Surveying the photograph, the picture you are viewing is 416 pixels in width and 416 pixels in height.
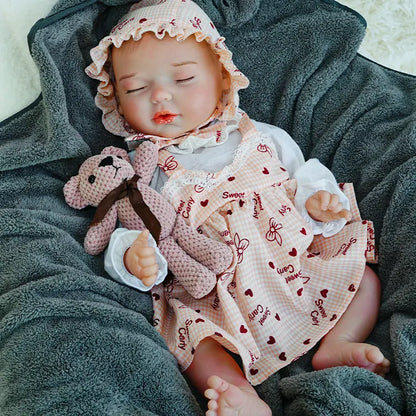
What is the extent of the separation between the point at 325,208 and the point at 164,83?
447 millimetres

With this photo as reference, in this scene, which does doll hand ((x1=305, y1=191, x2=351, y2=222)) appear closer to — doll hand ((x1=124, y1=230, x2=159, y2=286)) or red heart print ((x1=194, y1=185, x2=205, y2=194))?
red heart print ((x1=194, y1=185, x2=205, y2=194))

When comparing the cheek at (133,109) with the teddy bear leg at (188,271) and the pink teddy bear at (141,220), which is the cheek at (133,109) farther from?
the teddy bear leg at (188,271)

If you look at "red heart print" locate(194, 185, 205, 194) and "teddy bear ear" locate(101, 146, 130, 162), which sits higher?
"teddy bear ear" locate(101, 146, 130, 162)

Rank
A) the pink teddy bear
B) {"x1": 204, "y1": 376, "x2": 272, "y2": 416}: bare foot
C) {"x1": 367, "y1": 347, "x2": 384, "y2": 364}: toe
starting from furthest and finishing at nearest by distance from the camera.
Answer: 1. the pink teddy bear
2. {"x1": 367, "y1": 347, "x2": 384, "y2": 364}: toe
3. {"x1": 204, "y1": 376, "x2": 272, "y2": 416}: bare foot

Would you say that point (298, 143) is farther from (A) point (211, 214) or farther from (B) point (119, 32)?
(B) point (119, 32)

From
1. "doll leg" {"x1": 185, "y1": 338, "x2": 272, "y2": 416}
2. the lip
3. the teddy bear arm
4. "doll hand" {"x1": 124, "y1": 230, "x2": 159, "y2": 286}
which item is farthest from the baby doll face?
"doll leg" {"x1": 185, "y1": 338, "x2": 272, "y2": 416}

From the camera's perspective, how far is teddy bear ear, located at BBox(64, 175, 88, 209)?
48.5 inches

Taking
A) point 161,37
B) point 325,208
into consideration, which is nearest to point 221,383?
point 325,208

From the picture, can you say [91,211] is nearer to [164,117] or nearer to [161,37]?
[164,117]

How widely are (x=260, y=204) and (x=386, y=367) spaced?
426 mm

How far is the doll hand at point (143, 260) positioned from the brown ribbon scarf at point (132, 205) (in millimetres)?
68

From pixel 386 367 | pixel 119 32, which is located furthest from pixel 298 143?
pixel 386 367

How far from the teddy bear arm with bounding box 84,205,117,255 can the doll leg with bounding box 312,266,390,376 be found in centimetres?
49

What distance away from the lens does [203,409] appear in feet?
3.60
